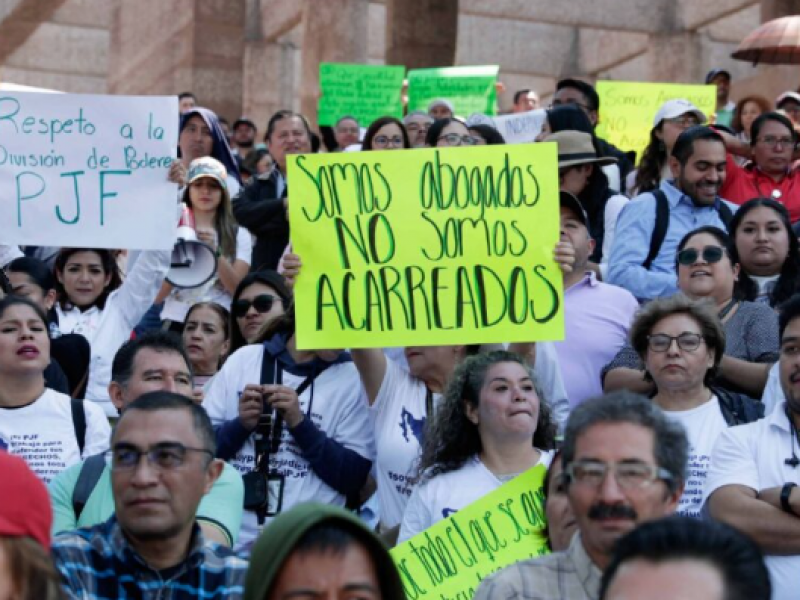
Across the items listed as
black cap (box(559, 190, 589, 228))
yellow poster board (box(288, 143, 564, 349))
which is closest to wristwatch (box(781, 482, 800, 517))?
yellow poster board (box(288, 143, 564, 349))

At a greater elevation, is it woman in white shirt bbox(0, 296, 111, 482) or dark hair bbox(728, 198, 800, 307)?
dark hair bbox(728, 198, 800, 307)

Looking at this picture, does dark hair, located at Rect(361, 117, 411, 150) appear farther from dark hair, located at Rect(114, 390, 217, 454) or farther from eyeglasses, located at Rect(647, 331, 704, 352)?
dark hair, located at Rect(114, 390, 217, 454)

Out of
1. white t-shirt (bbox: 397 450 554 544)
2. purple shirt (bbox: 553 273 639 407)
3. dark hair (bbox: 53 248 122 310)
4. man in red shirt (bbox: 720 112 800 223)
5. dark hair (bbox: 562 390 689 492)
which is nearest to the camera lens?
dark hair (bbox: 562 390 689 492)

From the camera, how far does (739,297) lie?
295 inches

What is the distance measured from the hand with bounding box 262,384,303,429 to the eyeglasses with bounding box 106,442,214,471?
2114mm

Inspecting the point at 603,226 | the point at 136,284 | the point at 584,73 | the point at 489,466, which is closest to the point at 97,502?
the point at 489,466

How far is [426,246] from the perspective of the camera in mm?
6473

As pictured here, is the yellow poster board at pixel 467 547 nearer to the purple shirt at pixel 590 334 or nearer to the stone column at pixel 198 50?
the purple shirt at pixel 590 334

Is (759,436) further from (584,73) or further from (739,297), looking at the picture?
(584,73)

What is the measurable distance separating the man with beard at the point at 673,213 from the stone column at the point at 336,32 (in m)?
9.92

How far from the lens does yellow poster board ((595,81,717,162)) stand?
13.2 m

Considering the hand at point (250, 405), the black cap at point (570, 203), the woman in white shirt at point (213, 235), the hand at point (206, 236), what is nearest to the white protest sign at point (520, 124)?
the woman in white shirt at point (213, 235)

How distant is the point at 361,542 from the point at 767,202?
186 inches

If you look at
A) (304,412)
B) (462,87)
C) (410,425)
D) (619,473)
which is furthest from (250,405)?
(462,87)
